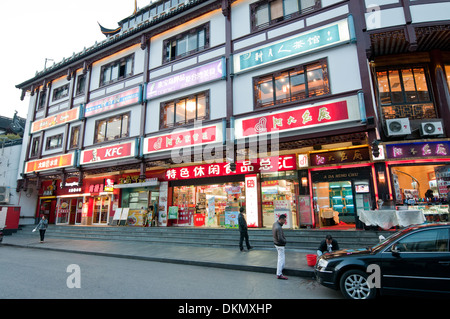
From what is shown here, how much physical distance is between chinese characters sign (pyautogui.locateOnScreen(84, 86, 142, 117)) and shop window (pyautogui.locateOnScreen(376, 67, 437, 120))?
548 inches

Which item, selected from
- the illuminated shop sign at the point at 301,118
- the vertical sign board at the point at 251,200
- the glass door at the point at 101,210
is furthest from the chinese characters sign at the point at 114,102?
the vertical sign board at the point at 251,200

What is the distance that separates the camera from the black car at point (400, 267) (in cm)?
470

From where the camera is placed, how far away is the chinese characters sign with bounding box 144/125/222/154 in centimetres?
1329

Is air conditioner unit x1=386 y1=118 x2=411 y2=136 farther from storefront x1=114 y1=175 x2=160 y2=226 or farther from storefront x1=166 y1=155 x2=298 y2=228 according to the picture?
storefront x1=114 y1=175 x2=160 y2=226

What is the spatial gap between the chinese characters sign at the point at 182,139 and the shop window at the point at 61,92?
1093 centimetres

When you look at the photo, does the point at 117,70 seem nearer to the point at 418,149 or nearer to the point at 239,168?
the point at 239,168

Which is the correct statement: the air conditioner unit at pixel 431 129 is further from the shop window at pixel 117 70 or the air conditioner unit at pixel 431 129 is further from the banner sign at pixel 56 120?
the banner sign at pixel 56 120

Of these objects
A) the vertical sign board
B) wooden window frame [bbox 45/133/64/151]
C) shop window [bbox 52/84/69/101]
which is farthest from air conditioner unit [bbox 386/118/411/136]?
shop window [bbox 52/84/69/101]

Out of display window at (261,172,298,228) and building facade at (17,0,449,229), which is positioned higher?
building facade at (17,0,449,229)

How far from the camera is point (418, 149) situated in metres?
11.7

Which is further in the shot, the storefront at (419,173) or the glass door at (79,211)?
the glass door at (79,211)

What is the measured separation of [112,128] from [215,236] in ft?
34.1

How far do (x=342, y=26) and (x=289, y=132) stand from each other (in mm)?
5090
